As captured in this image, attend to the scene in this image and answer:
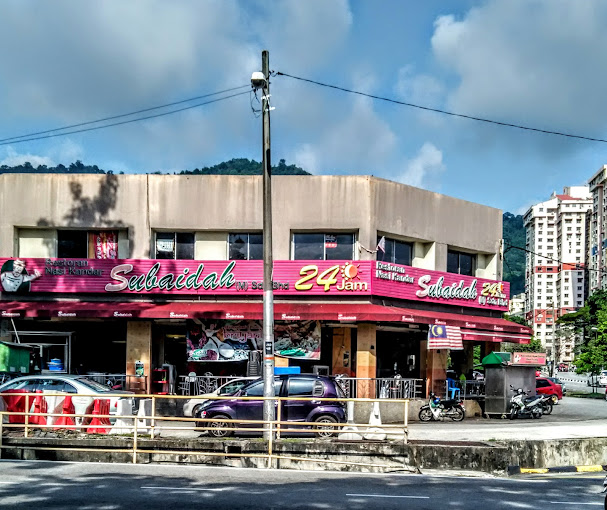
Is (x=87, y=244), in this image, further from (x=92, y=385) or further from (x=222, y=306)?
(x=92, y=385)

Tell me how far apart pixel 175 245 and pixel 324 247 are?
5804 mm

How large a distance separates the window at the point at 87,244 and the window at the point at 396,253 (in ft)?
34.1

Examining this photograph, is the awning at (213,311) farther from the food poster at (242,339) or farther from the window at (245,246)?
Result: the window at (245,246)

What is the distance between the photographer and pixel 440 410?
28.4 m

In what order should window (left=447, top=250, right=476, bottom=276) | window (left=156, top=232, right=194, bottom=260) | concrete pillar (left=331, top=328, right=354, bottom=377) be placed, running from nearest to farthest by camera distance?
concrete pillar (left=331, top=328, right=354, bottom=377), window (left=156, top=232, right=194, bottom=260), window (left=447, top=250, right=476, bottom=276)

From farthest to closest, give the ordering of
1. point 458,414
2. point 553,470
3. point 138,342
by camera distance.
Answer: point 138,342 < point 458,414 < point 553,470

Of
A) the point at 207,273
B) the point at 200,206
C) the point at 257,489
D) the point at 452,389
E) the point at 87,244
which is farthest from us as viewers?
the point at 452,389

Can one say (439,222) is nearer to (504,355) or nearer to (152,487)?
(504,355)

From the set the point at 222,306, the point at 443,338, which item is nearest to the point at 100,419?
the point at 222,306

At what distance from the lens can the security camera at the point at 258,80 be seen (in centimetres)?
1995

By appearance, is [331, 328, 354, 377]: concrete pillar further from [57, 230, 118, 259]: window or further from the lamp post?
the lamp post

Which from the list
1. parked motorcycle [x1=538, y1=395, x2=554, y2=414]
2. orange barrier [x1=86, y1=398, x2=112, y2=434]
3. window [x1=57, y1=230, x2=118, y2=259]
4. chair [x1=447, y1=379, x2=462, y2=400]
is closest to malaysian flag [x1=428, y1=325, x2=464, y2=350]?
chair [x1=447, y1=379, x2=462, y2=400]

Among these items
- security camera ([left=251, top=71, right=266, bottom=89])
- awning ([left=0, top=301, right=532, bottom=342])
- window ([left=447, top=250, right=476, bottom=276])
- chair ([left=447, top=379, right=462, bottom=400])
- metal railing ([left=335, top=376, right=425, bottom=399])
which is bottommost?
chair ([left=447, top=379, right=462, bottom=400])

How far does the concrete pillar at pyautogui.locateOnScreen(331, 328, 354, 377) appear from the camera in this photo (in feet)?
99.5
